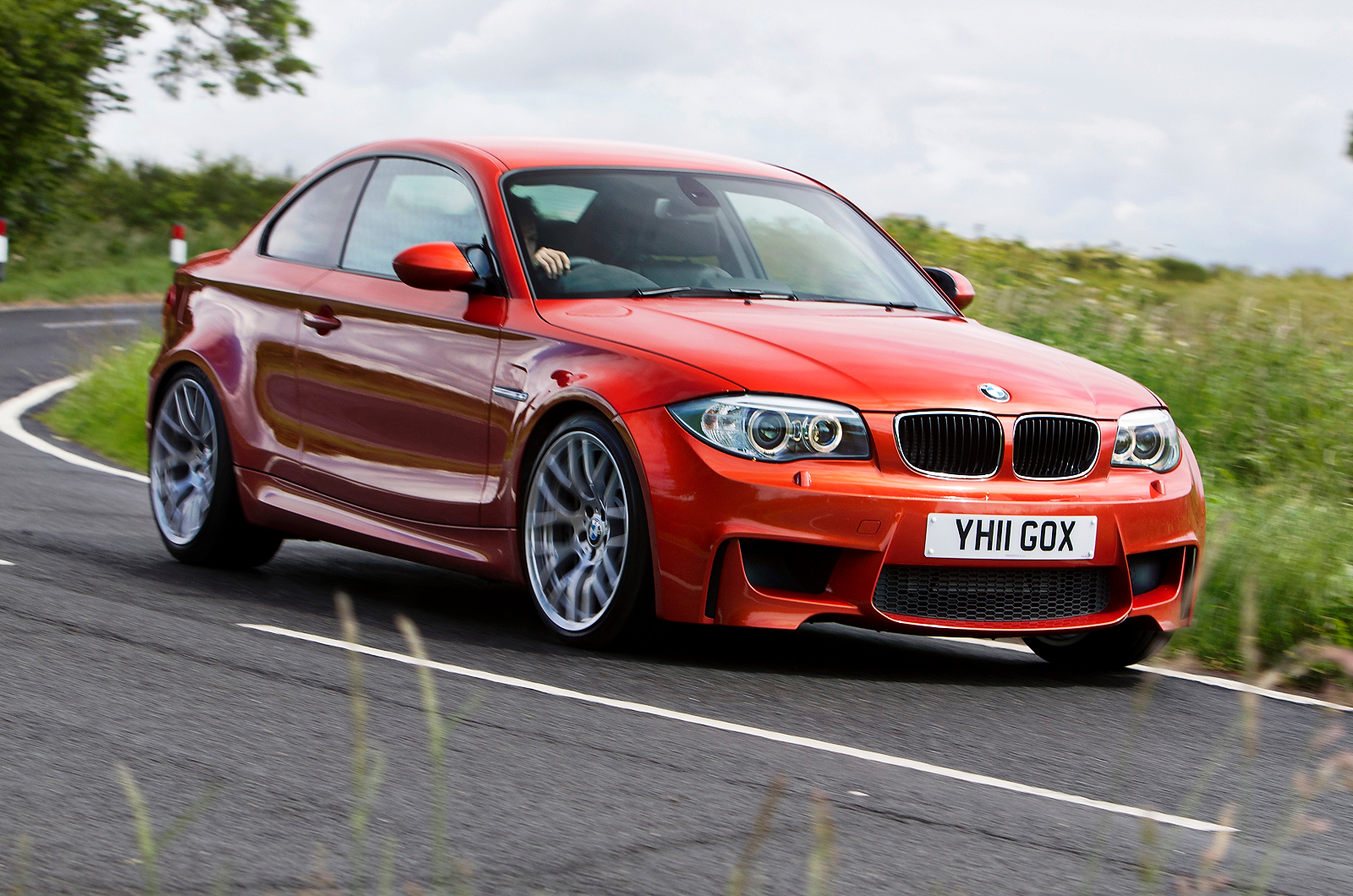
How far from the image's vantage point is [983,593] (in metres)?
5.46

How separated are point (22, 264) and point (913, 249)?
19.5m

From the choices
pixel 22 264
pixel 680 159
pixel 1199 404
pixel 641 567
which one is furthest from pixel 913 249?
pixel 22 264

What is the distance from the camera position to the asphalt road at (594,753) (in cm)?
356

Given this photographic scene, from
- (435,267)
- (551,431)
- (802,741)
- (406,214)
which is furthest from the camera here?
(406,214)

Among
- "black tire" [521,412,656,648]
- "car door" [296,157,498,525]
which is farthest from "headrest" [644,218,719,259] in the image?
"black tire" [521,412,656,648]

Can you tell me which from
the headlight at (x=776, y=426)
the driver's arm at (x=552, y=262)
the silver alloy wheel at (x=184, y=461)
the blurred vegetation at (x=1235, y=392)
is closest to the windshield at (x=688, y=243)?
the driver's arm at (x=552, y=262)

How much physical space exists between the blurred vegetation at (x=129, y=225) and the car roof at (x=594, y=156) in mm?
21230

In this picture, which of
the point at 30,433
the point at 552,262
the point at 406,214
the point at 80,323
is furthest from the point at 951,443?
the point at 80,323

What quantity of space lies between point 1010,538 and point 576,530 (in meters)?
1.34

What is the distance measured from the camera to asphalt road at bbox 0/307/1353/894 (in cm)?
356

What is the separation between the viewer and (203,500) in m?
7.60

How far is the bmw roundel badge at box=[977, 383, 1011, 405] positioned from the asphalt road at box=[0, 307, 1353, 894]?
0.90 metres

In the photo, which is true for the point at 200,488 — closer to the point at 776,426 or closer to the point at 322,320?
the point at 322,320

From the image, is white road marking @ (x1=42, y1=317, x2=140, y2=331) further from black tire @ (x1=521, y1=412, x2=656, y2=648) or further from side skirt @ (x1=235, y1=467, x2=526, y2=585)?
black tire @ (x1=521, y1=412, x2=656, y2=648)
